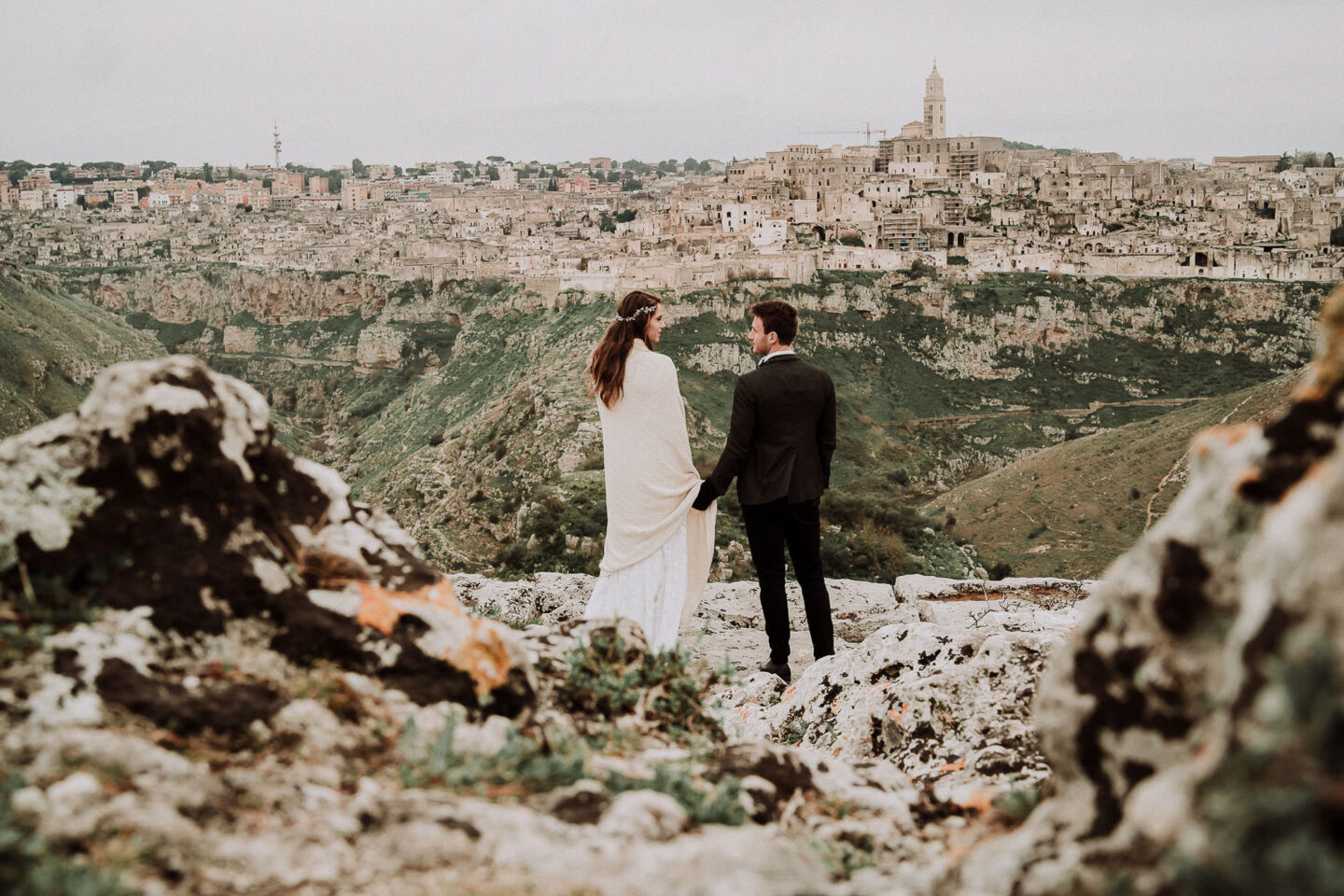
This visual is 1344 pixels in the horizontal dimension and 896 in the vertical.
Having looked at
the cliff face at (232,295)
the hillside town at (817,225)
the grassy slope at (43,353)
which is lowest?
the grassy slope at (43,353)

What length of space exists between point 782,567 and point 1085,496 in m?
26.1

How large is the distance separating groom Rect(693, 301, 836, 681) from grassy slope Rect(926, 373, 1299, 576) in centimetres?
1966

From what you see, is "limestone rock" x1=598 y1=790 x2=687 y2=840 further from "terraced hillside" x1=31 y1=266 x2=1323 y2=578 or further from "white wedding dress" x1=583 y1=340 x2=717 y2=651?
"terraced hillside" x1=31 y1=266 x2=1323 y2=578

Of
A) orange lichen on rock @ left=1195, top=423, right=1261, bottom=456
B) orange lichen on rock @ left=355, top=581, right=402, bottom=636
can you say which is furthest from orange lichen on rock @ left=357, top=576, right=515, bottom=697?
orange lichen on rock @ left=1195, top=423, right=1261, bottom=456

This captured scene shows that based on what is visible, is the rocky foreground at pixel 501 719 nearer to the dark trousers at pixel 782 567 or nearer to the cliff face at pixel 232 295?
the dark trousers at pixel 782 567

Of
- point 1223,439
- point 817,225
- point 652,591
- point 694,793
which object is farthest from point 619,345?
point 817,225

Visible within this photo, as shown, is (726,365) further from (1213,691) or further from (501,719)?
(1213,691)

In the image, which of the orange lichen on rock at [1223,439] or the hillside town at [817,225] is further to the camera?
the hillside town at [817,225]

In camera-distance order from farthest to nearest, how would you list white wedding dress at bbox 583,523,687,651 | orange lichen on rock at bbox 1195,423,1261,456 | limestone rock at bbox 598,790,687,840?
white wedding dress at bbox 583,523,687,651
limestone rock at bbox 598,790,687,840
orange lichen on rock at bbox 1195,423,1261,456

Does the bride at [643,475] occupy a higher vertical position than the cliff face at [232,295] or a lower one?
lower

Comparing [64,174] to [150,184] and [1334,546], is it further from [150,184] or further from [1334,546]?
[1334,546]

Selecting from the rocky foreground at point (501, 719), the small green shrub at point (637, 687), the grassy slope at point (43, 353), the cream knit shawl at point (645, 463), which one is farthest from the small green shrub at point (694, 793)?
the grassy slope at point (43, 353)

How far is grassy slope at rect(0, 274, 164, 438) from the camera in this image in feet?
120

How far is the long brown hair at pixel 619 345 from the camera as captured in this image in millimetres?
4723
